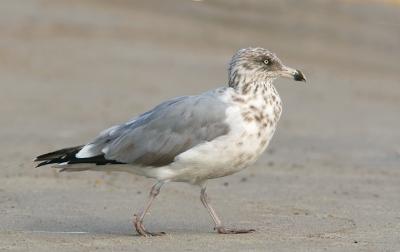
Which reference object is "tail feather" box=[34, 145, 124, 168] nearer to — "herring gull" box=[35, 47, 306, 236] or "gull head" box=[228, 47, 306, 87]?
"herring gull" box=[35, 47, 306, 236]

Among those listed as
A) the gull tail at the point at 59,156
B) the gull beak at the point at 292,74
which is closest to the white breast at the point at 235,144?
Answer: the gull beak at the point at 292,74

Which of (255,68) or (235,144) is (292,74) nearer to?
(255,68)

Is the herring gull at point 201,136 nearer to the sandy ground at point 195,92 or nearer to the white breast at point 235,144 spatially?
the white breast at point 235,144

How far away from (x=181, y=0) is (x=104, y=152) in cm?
1355

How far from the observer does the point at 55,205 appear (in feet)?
27.7

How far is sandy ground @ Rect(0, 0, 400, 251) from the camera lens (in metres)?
7.56

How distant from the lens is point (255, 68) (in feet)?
25.0

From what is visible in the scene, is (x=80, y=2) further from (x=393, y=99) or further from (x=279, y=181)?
(x=279, y=181)

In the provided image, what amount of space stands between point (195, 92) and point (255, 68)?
7862 mm

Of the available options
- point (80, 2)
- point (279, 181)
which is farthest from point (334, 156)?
point (80, 2)

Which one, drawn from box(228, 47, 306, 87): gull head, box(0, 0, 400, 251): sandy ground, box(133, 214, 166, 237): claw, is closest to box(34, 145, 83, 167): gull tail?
box(0, 0, 400, 251): sandy ground

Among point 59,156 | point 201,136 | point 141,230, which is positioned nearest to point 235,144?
point 201,136

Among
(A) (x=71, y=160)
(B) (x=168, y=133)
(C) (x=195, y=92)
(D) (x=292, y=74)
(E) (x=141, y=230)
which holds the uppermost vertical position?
(D) (x=292, y=74)

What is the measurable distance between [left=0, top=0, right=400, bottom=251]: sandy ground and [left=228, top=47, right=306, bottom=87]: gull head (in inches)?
42.6
